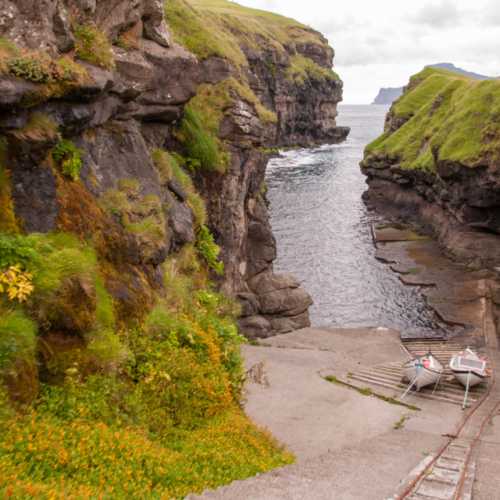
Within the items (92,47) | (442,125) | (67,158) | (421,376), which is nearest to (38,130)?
(67,158)

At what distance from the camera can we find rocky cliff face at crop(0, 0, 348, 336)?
569 inches

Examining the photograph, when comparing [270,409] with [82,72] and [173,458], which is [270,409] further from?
[82,72]

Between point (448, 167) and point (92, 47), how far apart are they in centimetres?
6023

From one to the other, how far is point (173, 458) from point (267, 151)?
33.1 meters

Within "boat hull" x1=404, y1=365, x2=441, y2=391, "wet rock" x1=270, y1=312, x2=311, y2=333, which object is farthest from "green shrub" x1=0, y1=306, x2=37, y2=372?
"wet rock" x1=270, y1=312, x2=311, y2=333

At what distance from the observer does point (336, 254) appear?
70500 millimetres

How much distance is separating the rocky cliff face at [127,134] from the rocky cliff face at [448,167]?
33.5m

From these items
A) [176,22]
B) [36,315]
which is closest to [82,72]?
[36,315]

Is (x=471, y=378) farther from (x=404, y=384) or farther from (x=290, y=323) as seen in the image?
(x=290, y=323)

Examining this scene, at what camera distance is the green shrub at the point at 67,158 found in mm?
16297

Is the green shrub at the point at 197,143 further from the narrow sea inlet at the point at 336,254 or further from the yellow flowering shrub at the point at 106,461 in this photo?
the narrow sea inlet at the point at 336,254

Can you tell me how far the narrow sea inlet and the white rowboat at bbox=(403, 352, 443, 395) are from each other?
1802 cm

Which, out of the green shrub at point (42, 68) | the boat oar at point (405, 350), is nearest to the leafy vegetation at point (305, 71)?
the boat oar at point (405, 350)

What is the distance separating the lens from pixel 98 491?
9062 mm
